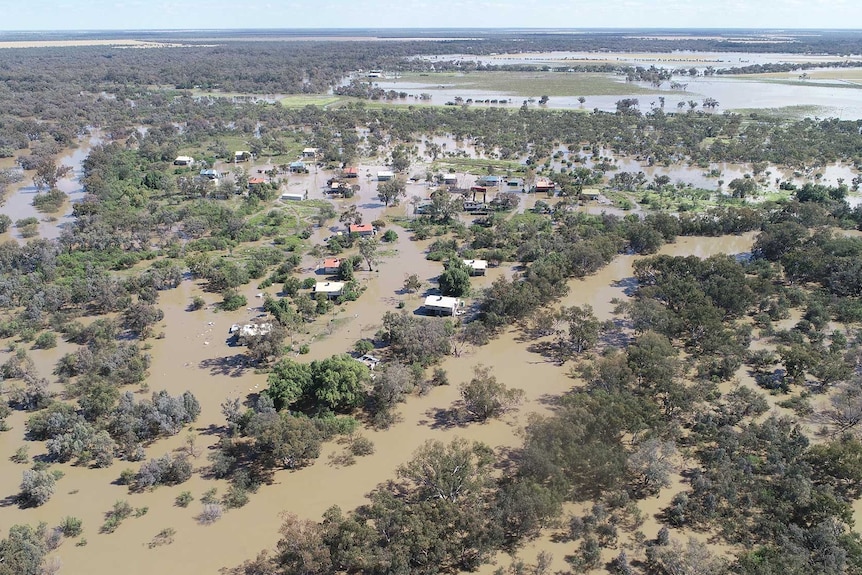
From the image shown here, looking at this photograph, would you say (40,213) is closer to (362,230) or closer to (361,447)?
(362,230)

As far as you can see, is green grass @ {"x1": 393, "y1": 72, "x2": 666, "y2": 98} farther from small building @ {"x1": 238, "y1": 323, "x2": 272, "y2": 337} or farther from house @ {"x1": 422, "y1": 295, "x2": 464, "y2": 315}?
small building @ {"x1": 238, "y1": 323, "x2": 272, "y2": 337}

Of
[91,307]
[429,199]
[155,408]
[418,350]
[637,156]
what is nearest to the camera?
[155,408]

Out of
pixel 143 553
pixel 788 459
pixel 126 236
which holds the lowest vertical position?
pixel 143 553

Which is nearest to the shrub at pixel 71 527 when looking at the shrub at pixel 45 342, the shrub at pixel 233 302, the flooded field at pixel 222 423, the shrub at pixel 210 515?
the flooded field at pixel 222 423

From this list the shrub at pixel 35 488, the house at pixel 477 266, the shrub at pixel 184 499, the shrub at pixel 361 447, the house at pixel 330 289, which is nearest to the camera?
the shrub at pixel 35 488

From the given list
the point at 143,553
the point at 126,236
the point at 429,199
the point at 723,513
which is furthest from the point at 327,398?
the point at 429,199

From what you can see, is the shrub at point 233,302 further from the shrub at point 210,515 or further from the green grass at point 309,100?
the green grass at point 309,100

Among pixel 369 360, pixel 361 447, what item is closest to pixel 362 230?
pixel 369 360

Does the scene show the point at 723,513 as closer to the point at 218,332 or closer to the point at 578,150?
the point at 218,332
